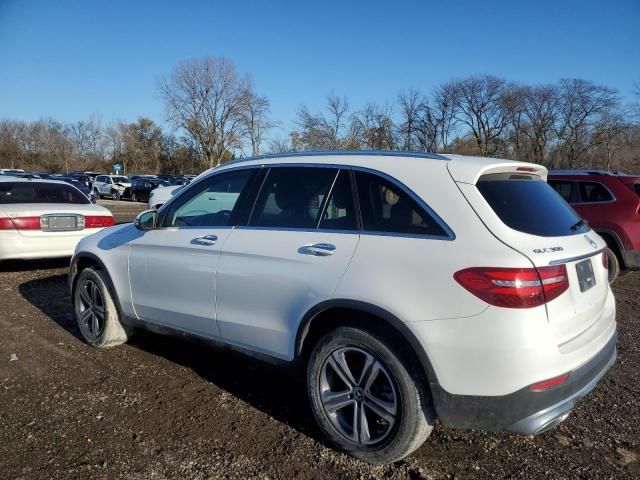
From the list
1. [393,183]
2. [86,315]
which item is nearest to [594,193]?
[393,183]

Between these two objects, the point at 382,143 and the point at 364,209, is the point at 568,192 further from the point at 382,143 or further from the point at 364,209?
the point at 382,143

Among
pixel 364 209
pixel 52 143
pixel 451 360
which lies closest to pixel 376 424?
pixel 451 360

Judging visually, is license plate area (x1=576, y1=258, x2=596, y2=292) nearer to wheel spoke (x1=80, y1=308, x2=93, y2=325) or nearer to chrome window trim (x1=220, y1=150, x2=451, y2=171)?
chrome window trim (x1=220, y1=150, x2=451, y2=171)

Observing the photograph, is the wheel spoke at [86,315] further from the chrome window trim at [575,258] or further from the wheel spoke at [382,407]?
the chrome window trim at [575,258]

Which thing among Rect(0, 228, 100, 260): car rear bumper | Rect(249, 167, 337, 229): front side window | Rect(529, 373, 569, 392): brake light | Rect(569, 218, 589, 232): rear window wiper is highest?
Rect(249, 167, 337, 229): front side window

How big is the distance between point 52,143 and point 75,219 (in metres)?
87.9

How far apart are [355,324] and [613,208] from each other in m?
5.84

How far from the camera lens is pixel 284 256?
117 inches

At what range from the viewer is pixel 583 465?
277cm

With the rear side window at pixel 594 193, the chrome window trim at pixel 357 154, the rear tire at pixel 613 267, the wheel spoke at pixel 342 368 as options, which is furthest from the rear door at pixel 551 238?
the rear side window at pixel 594 193

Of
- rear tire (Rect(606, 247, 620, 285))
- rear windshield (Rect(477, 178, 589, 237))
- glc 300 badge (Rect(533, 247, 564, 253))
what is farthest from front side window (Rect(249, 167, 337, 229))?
rear tire (Rect(606, 247, 620, 285))

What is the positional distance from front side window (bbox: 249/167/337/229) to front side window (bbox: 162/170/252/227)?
9.4 inches

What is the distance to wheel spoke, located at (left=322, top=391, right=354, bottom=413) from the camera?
9.20 ft

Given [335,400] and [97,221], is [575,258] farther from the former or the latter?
[97,221]
